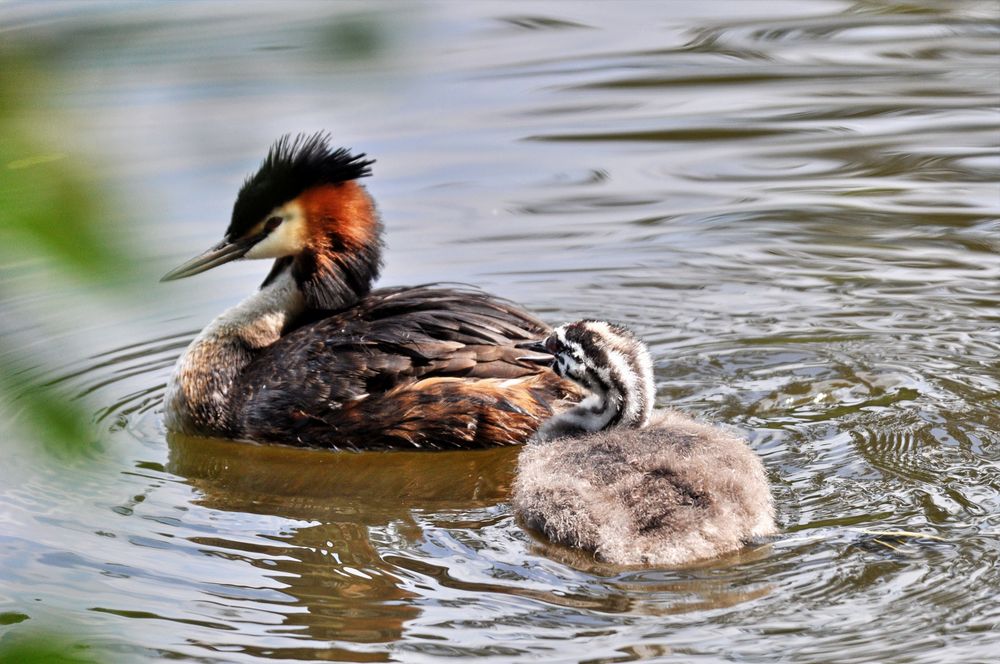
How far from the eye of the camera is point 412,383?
18.9ft

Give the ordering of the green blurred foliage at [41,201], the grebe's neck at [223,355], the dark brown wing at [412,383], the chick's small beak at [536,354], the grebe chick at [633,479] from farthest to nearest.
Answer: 1. the grebe's neck at [223,355]
2. the dark brown wing at [412,383]
3. the chick's small beak at [536,354]
4. the grebe chick at [633,479]
5. the green blurred foliage at [41,201]

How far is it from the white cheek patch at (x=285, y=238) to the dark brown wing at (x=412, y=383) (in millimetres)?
513

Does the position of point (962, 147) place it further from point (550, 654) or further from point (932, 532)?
point (550, 654)

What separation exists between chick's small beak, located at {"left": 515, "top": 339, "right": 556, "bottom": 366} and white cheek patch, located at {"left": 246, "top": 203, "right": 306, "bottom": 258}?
126 centimetres

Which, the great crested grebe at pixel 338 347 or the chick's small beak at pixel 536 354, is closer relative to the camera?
the chick's small beak at pixel 536 354

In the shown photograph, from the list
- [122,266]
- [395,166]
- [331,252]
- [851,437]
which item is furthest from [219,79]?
[395,166]

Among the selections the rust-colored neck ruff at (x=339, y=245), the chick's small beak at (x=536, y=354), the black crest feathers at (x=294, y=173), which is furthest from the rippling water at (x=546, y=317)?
the rust-colored neck ruff at (x=339, y=245)

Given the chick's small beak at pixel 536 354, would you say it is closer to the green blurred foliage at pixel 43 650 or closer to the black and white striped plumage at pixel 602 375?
the black and white striped plumage at pixel 602 375

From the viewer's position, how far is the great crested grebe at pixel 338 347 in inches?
225

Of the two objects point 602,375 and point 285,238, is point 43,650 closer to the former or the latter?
point 602,375

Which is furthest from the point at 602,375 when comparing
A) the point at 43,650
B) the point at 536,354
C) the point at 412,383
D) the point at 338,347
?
the point at 43,650

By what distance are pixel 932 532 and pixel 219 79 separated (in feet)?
11.8

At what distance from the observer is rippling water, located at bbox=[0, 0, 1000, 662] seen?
1284mm

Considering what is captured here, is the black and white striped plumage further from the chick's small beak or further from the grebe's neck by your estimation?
the grebe's neck
